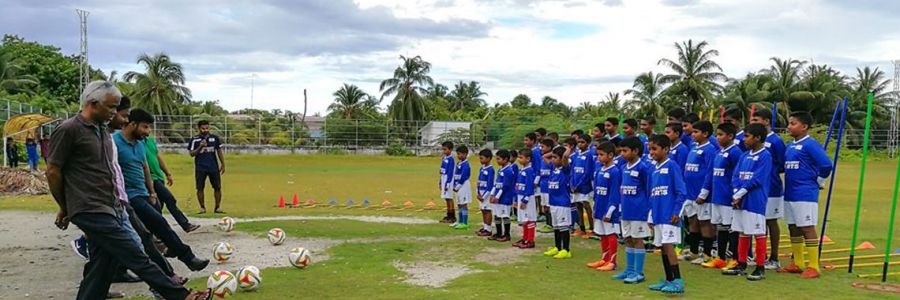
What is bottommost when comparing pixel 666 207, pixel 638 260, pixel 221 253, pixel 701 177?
pixel 221 253

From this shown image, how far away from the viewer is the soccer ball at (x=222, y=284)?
6992 millimetres

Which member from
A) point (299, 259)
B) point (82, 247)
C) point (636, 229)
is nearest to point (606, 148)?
point (636, 229)

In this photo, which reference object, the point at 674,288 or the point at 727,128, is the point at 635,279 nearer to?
the point at 674,288

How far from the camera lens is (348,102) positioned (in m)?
73.6

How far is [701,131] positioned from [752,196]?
4.41ft

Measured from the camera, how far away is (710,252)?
9422mm

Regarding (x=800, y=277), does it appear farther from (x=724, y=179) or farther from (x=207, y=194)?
(x=207, y=194)

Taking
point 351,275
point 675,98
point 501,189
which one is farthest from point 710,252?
point 675,98

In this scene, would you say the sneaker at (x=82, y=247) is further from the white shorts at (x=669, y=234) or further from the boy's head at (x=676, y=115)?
the boy's head at (x=676, y=115)

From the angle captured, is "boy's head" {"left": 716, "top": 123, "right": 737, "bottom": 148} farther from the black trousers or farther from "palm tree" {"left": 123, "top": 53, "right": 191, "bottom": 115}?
"palm tree" {"left": 123, "top": 53, "right": 191, "bottom": 115}

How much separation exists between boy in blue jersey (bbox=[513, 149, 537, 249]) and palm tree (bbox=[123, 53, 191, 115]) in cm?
5212

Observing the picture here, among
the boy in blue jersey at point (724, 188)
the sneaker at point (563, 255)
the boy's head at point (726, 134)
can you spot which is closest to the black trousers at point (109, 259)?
the sneaker at point (563, 255)

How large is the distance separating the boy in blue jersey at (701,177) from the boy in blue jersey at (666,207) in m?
Answer: 1.44

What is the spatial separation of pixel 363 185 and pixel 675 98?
4688 centimetres
